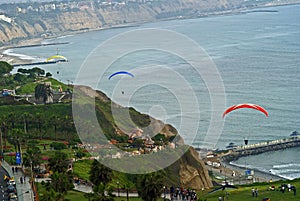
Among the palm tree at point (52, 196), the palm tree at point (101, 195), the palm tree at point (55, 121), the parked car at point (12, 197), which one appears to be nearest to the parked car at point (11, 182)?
the parked car at point (12, 197)

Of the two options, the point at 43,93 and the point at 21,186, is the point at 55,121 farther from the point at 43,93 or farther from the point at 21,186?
the point at 21,186

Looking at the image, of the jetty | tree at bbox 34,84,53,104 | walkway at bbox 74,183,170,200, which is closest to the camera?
walkway at bbox 74,183,170,200

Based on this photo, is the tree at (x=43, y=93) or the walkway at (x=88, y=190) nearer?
the walkway at (x=88, y=190)

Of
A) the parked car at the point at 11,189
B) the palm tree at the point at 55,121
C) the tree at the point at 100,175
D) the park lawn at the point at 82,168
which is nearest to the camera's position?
the tree at the point at 100,175

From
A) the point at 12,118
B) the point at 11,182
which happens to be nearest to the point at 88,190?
the point at 11,182

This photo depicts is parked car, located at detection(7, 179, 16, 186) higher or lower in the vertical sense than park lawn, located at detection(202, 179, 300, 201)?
higher

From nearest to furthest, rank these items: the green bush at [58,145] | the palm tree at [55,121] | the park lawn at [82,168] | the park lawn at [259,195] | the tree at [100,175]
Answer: the tree at [100,175], the park lawn at [259,195], the park lawn at [82,168], the green bush at [58,145], the palm tree at [55,121]

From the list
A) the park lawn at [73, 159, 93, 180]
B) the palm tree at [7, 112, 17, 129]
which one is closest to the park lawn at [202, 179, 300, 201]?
the park lawn at [73, 159, 93, 180]

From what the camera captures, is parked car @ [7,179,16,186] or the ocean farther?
the ocean

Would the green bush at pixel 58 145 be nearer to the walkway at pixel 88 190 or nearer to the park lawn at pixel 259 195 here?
the walkway at pixel 88 190

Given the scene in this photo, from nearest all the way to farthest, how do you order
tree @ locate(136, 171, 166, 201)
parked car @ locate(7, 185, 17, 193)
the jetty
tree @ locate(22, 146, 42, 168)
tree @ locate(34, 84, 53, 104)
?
tree @ locate(136, 171, 166, 201), parked car @ locate(7, 185, 17, 193), tree @ locate(22, 146, 42, 168), the jetty, tree @ locate(34, 84, 53, 104)

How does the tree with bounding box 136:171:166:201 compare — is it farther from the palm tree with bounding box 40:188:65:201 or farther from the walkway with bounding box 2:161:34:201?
the walkway with bounding box 2:161:34:201

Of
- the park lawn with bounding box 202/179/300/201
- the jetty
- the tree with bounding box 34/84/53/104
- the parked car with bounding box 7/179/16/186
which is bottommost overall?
the park lawn with bounding box 202/179/300/201
